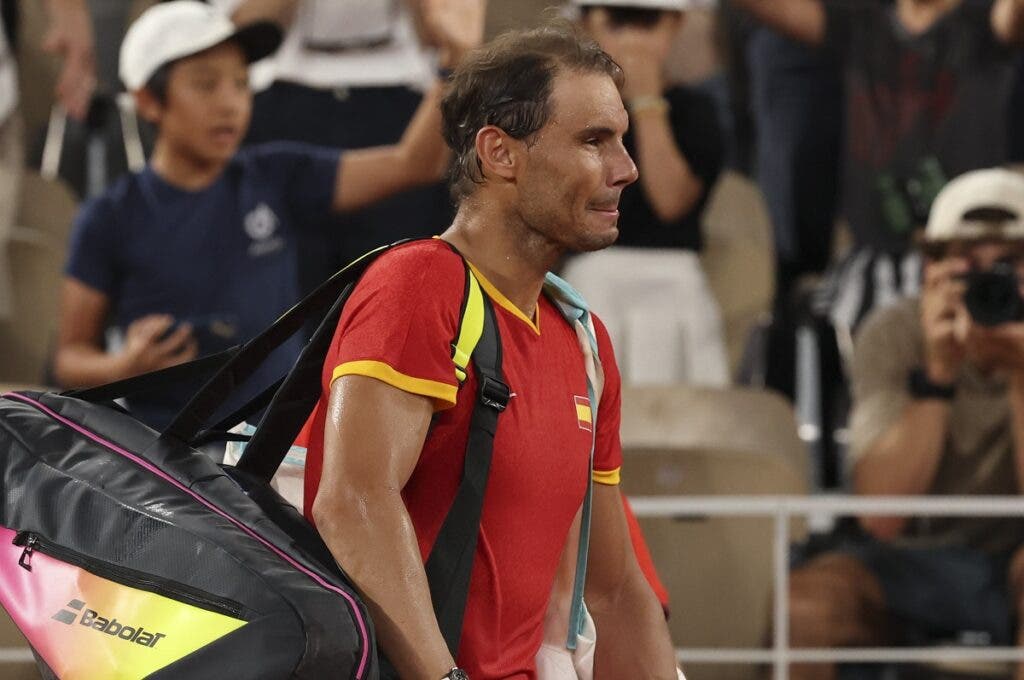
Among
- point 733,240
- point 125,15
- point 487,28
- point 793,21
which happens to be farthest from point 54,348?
point 793,21

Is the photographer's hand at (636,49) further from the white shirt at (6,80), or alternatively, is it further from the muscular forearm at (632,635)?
the muscular forearm at (632,635)

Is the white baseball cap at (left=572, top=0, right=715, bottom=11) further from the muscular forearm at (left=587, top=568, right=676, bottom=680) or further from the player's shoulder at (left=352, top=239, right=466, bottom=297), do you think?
the player's shoulder at (left=352, top=239, right=466, bottom=297)

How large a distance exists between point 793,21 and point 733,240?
2.30ft

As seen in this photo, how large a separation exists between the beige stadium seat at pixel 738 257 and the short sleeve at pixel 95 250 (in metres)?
1.76

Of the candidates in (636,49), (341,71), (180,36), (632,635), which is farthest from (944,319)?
(632,635)

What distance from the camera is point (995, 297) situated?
13.7 feet

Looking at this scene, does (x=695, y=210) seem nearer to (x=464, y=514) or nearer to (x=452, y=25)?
(x=452, y=25)

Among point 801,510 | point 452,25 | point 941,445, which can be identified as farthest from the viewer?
point 452,25

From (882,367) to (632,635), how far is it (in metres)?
2.35

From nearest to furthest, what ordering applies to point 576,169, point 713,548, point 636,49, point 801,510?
point 576,169 < point 801,510 < point 713,548 < point 636,49

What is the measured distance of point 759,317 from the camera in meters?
4.93

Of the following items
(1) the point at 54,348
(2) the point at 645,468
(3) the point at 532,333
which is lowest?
(2) the point at 645,468

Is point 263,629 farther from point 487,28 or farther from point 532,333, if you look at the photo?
point 487,28

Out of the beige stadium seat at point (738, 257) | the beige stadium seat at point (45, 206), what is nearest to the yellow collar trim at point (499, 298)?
the beige stadium seat at point (738, 257)
